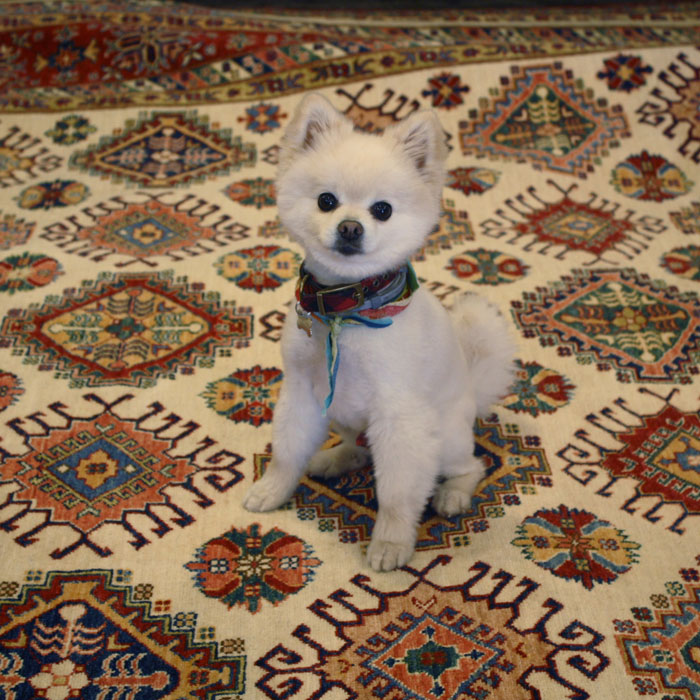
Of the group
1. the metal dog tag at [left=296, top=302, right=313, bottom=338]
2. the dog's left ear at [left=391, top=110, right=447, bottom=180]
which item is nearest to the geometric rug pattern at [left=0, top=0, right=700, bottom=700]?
the dog's left ear at [left=391, top=110, right=447, bottom=180]

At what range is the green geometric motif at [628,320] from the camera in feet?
9.61

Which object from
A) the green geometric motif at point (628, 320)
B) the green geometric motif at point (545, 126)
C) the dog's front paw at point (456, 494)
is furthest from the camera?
the green geometric motif at point (545, 126)

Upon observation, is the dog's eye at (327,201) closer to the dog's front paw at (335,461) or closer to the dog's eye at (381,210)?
the dog's eye at (381,210)

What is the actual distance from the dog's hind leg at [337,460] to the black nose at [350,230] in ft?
2.38

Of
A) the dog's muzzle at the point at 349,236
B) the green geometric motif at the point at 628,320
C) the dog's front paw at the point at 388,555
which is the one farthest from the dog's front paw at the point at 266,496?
the green geometric motif at the point at 628,320

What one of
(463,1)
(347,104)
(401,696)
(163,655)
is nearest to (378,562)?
(401,696)

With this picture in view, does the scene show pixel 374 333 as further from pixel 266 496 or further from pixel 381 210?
pixel 266 496

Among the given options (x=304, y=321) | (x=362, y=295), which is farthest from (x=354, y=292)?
(x=304, y=321)

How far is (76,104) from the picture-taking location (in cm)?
404

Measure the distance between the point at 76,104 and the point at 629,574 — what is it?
3.27m

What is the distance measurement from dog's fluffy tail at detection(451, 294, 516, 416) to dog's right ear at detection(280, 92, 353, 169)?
2.41ft

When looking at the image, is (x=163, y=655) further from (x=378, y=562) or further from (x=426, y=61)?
(x=426, y=61)

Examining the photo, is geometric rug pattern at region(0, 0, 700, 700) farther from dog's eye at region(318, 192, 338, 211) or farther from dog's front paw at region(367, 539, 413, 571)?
dog's eye at region(318, 192, 338, 211)

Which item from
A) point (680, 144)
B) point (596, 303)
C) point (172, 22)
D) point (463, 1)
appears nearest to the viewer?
point (596, 303)
